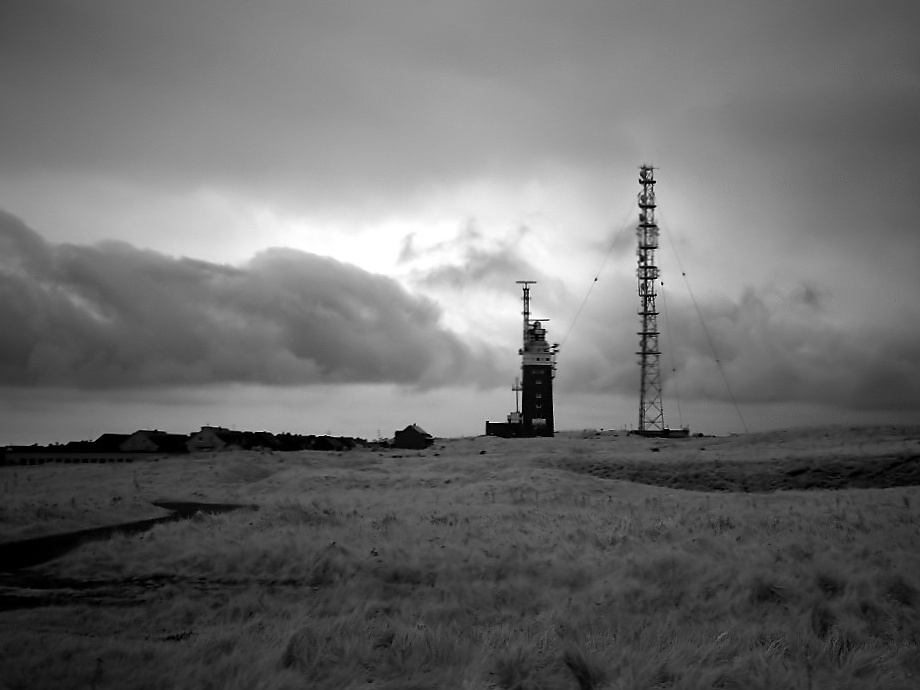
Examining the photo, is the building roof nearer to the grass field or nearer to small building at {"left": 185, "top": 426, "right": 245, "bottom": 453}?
small building at {"left": 185, "top": 426, "right": 245, "bottom": 453}

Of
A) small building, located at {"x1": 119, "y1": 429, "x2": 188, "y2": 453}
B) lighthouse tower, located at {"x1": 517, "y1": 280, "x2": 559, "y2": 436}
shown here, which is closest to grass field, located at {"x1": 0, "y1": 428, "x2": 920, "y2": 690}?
small building, located at {"x1": 119, "y1": 429, "x2": 188, "y2": 453}

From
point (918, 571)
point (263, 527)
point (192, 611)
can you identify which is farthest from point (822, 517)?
point (192, 611)

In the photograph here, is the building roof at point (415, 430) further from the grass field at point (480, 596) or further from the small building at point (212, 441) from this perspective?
the grass field at point (480, 596)

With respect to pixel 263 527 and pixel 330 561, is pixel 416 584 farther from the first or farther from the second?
pixel 263 527

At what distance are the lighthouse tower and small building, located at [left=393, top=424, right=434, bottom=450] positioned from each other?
11.5 meters

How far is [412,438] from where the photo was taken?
73875mm

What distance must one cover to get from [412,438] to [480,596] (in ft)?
209

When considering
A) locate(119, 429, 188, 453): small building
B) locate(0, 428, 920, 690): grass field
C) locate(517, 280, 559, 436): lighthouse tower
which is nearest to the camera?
locate(0, 428, 920, 690): grass field

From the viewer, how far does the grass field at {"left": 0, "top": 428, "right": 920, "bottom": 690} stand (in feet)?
23.3

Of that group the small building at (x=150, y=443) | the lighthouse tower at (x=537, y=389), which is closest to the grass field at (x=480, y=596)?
the small building at (x=150, y=443)

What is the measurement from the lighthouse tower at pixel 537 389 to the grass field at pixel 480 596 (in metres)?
46.5

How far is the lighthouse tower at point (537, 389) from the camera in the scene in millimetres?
71188

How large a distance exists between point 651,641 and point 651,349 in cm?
5305

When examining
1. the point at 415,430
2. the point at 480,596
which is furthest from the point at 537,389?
the point at 480,596
